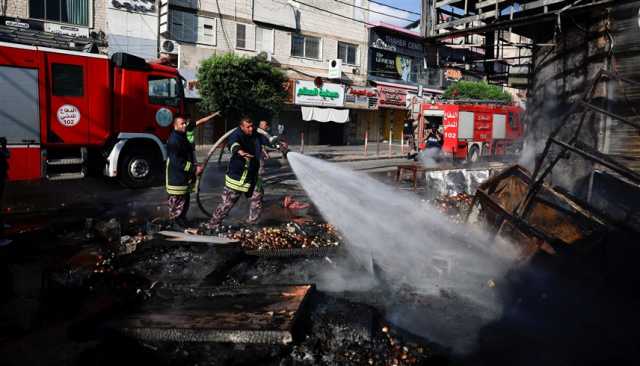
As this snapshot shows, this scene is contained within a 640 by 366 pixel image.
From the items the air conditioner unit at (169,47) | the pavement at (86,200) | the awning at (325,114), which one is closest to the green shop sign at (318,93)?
the awning at (325,114)

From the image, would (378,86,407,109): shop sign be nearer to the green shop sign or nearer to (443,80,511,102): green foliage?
(443,80,511,102): green foliage

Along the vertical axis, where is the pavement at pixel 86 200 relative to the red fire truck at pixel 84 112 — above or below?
below

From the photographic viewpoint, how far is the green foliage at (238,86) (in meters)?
19.2

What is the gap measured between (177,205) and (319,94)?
19701 millimetres

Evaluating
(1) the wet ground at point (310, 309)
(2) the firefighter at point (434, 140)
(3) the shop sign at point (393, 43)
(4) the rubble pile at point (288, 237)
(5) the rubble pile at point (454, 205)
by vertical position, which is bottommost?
(1) the wet ground at point (310, 309)

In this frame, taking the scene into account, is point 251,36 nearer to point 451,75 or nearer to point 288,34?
point 288,34

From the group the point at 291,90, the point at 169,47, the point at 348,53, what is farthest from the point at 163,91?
the point at 348,53

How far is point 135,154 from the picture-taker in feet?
36.2

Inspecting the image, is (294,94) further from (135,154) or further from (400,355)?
(400,355)

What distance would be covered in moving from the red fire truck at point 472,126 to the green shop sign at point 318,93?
6.87m

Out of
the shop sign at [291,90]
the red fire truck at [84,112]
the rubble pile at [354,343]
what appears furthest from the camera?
the shop sign at [291,90]

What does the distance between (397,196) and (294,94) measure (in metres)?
16.0

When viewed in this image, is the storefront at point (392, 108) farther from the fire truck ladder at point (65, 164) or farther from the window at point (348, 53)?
the fire truck ladder at point (65, 164)

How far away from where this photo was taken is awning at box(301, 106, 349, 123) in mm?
25734
